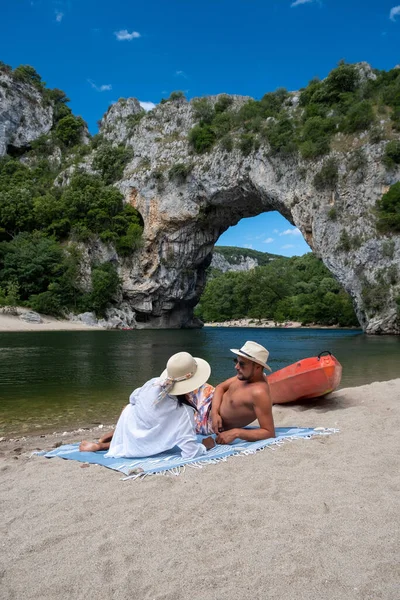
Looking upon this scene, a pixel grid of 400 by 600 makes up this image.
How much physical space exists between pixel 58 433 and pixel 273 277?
66318 mm

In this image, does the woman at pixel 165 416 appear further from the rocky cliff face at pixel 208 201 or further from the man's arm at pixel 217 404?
the rocky cliff face at pixel 208 201

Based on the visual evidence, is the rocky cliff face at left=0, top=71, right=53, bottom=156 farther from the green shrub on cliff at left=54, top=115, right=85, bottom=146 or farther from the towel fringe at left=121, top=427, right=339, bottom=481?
the towel fringe at left=121, top=427, right=339, bottom=481

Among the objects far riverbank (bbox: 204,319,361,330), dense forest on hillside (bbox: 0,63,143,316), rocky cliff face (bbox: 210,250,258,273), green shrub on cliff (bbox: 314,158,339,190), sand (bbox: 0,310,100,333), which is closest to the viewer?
sand (bbox: 0,310,100,333)

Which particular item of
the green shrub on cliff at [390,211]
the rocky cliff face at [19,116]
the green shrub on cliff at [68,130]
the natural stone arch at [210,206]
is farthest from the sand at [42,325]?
the green shrub on cliff at [68,130]

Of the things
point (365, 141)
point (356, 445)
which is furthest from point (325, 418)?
point (365, 141)

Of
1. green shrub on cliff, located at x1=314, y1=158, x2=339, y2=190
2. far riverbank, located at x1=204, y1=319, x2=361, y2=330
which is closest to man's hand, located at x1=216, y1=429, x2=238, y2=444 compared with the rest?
green shrub on cliff, located at x1=314, y1=158, x2=339, y2=190

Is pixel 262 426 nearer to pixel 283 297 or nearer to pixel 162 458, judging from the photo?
pixel 162 458

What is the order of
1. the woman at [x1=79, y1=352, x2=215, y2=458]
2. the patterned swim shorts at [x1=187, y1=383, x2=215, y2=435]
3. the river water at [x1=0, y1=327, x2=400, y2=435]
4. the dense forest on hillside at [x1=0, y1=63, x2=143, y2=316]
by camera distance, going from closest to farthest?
the woman at [x1=79, y1=352, x2=215, y2=458] → the patterned swim shorts at [x1=187, y1=383, x2=215, y2=435] → the river water at [x1=0, y1=327, x2=400, y2=435] → the dense forest on hillside at [x1=0, y1=63, x2=143, y2=316]

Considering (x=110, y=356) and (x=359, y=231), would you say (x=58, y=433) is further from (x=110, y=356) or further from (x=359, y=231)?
(x=359, y=231)

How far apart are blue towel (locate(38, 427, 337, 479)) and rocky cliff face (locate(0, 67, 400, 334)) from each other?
91.1 feet

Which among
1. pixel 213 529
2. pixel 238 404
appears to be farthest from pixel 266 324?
pixel 213 529

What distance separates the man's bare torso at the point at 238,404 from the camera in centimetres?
408

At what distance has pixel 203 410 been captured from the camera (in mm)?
4586

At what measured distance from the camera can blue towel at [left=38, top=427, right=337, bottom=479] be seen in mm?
3370
